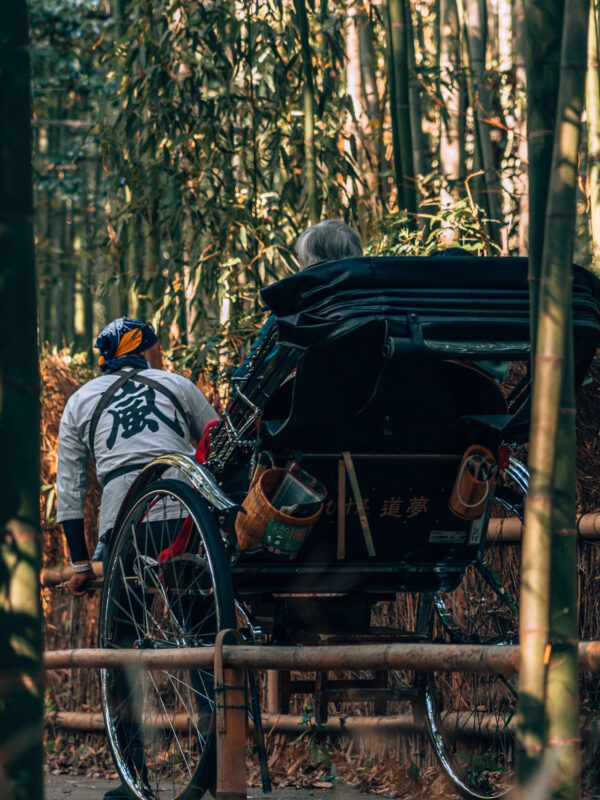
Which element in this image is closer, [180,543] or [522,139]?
[180,543]

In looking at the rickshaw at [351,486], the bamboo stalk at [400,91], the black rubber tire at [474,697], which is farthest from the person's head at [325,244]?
the bamboo stalk at [400,91]

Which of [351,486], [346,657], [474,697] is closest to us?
[346,657]

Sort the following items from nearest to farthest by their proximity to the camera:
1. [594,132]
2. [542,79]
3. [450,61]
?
[542,79] < [594,132] < [450,61]

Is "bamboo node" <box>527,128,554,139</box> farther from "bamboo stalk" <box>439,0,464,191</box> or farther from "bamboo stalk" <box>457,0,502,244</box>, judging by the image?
"bamboo stalk" <box>439,0,464,191</box>

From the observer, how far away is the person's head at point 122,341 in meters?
4.34

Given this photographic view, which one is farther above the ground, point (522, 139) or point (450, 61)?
point (450, 61)

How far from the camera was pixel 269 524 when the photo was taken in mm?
3184

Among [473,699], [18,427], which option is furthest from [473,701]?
[18,427]

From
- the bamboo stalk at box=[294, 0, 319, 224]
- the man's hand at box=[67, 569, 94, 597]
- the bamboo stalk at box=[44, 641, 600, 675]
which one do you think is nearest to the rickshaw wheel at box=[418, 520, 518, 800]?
the bamboo stalk at box=[44, 641, 600, 675]

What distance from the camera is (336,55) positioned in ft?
21.0

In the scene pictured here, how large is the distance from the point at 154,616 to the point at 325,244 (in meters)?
1.35

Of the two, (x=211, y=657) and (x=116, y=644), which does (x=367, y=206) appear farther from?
(x=211, y=657)

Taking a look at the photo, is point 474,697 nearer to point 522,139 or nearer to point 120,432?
point 120,432

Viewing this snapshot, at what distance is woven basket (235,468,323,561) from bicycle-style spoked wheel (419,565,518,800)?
0.74 m
